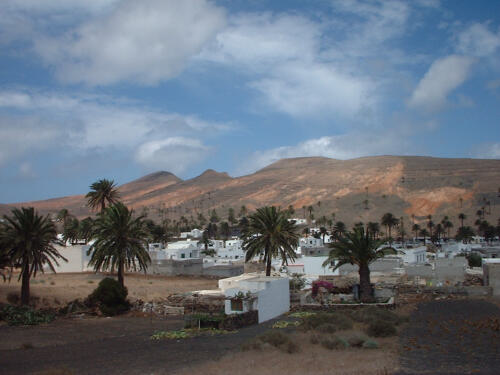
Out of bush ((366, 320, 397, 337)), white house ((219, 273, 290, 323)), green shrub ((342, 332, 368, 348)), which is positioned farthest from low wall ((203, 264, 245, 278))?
green shrub ((342, 332, 368, 348))

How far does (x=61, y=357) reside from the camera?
17359 mm

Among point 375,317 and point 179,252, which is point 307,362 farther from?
point 179,252

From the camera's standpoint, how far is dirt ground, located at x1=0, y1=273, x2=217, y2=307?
3518 cm

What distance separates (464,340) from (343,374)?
8.10 m

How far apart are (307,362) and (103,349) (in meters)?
8.23

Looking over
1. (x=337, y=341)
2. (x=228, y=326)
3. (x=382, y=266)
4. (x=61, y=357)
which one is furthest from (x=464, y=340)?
(x=382, y=266)

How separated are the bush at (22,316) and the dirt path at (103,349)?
3.33ft

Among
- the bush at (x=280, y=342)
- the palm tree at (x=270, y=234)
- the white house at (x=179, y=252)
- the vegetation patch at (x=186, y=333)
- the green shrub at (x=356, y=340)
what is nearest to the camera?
the bush at (x=280, y=342)

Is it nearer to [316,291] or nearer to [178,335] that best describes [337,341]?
[178,335]

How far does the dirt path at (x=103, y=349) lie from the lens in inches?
597

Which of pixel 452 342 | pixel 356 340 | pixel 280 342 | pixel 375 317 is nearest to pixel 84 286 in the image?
pixel 375 317

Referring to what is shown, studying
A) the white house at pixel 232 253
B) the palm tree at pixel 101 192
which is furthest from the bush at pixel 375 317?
the white house at pixel 232 253

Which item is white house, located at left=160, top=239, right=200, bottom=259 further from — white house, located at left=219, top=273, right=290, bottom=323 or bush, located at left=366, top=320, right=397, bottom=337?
bush, located at left=366, top=320, right=397, bottom=337

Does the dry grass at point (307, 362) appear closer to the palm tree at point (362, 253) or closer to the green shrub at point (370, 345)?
the green shrub at point (370, 345)
